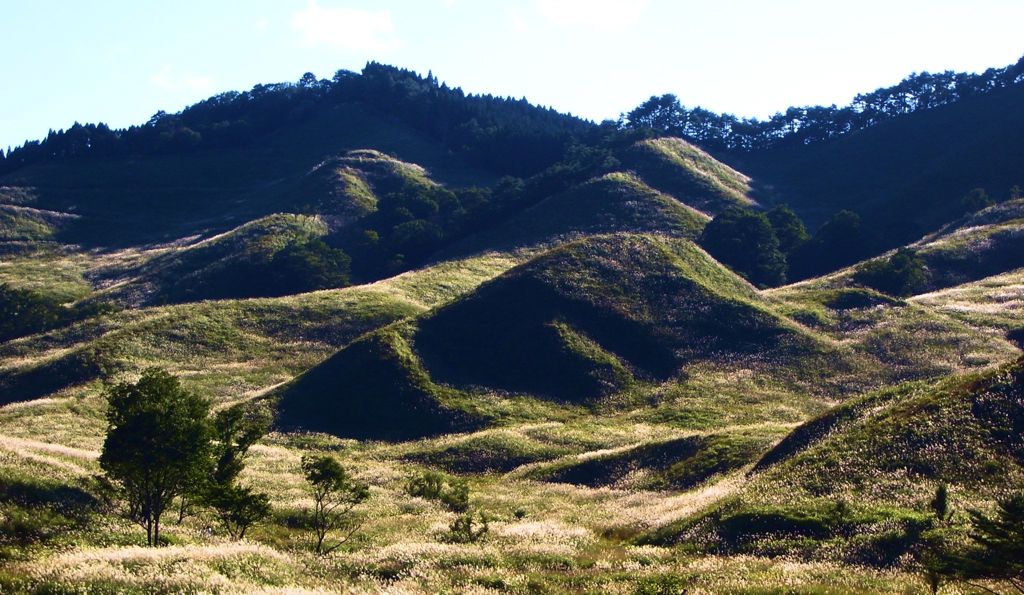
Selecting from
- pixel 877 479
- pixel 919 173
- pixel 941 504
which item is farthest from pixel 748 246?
pixel 941 504

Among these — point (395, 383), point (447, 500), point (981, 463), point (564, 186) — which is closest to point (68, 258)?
point (564, 186)

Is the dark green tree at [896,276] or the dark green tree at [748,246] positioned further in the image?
the dark green tree at [748,246]

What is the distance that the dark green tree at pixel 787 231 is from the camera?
460 ft

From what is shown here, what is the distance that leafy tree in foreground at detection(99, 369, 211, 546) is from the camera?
2633cm

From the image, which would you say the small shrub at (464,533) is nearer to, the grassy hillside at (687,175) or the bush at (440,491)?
the bush at (440,491)

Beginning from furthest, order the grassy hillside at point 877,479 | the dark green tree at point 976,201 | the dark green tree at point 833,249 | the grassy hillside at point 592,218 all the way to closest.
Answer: the dark green tree at point 976,201 → the grassy hillside at point 592,218 → the dark green tree at point 833,249 → the grassy hillside at point 877,479

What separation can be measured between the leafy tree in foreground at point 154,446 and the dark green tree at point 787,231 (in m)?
125

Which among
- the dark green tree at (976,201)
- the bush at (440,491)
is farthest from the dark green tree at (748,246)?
the bush at (440,491)

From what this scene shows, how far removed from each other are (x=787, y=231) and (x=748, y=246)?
18678 mm

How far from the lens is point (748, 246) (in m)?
127

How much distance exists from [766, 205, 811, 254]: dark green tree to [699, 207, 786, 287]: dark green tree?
9228 millimetres

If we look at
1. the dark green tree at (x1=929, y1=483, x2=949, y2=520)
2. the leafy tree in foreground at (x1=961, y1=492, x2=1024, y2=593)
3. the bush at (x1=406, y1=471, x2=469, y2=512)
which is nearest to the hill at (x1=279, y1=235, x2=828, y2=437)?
the bush at (x1=406, y1=471, x2=469, y2=512)

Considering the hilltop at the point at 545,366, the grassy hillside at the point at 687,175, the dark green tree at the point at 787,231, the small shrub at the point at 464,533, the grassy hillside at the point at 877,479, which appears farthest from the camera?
the grassy hillside at the point at 687,175

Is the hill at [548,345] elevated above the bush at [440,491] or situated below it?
above
